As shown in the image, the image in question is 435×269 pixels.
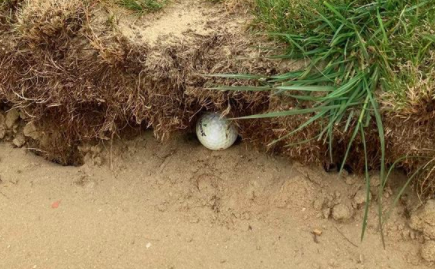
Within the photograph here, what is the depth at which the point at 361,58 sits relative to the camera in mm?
2182

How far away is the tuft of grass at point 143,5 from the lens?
2586 millimetres

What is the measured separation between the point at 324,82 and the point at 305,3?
1.20ft

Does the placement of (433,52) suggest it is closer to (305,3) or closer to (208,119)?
(305,3)

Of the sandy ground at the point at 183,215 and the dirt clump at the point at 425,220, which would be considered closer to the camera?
the dirt clump at the point at 425,220

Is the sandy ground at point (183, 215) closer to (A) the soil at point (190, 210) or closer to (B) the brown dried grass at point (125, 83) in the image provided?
(A) the soil at point (190, 210)

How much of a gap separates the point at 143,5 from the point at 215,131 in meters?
0.69

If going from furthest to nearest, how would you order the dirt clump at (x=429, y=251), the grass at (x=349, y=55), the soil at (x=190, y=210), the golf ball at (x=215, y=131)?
1. the golf ball at (x=215, y=131)
2. the soil at (x=190, y=210)
3. the dirt clump at (x=429, y=251)
4. the grass at (x=349, y=55)

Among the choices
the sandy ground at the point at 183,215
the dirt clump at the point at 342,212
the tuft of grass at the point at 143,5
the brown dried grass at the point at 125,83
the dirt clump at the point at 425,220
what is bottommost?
the sandy ground at the point at 183,215

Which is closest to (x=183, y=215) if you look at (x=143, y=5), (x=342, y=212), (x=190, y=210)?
(x=190, y=210)

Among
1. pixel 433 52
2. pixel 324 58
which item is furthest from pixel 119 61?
pixel 433 52

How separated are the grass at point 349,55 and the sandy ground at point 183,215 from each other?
0.28m

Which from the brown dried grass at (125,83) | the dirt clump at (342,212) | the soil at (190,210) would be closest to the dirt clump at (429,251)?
the soil at (190,210)

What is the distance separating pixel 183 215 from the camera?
2564 millimetres

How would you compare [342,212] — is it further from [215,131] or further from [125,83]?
[125,83]
